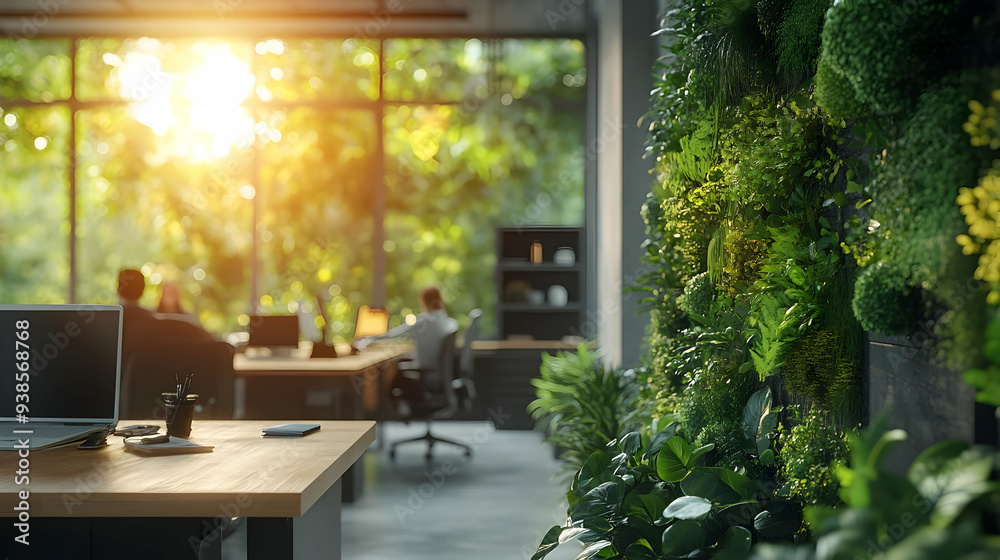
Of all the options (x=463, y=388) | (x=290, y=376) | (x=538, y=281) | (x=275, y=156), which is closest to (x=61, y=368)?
(x=290, y=376)

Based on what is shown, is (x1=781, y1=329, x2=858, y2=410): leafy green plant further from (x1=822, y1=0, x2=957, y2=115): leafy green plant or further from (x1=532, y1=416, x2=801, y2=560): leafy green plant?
(x1=822, y1=0, x2=957, y2=115): leafy green plant

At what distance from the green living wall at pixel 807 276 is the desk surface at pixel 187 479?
2.39 ft

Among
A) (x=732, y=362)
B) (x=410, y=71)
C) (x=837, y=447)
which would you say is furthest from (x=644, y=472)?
(x=410, y=71)

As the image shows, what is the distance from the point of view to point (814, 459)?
1780 mm

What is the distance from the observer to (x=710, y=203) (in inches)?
99.7

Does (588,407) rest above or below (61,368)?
below

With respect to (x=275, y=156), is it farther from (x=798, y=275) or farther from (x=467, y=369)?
(x=798, y=275)

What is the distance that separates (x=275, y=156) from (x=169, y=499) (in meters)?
6.92

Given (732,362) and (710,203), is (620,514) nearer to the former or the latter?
(732,362)

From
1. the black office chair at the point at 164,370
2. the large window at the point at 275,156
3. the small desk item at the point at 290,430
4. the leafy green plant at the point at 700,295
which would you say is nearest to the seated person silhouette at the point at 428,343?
the large window at the point at 275,156

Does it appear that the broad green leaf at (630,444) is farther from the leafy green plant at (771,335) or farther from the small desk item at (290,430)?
the small desk item at (290,430)

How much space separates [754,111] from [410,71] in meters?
6.24

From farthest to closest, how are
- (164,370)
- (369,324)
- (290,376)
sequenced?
(369,324)
(290,376)
(164,370)

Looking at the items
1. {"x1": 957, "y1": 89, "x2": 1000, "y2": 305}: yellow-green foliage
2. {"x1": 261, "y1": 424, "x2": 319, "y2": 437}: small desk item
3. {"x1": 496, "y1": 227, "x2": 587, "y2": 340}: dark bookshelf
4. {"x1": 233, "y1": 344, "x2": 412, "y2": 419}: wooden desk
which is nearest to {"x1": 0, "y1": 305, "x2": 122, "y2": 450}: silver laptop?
{"x1": 261, "y1": 424, "x2": 319, "y2": 437}: small desk item
